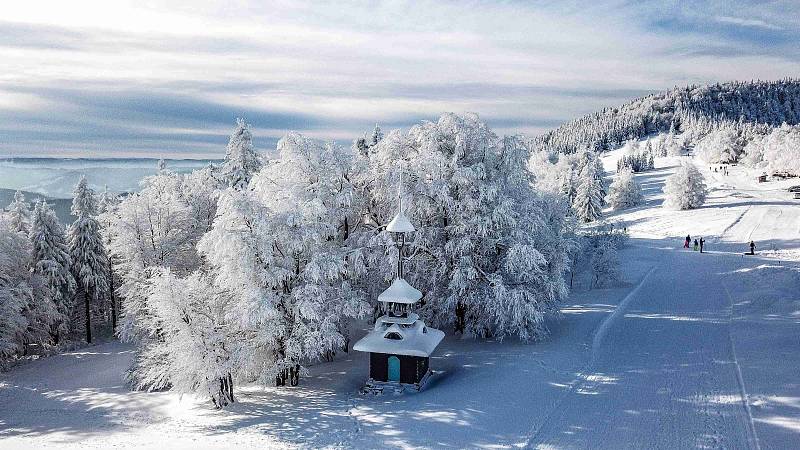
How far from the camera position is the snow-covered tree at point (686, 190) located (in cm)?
7088

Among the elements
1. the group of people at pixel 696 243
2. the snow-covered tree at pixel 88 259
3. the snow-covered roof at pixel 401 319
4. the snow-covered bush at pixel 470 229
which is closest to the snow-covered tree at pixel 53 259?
the snow-covered tree at pixel 88 259

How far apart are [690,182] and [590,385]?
5994 cm

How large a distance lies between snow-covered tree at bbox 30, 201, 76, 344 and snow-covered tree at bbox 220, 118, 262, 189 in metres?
12.7

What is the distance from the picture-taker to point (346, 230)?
28594 mm

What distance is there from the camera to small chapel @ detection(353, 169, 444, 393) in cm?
→ 2178

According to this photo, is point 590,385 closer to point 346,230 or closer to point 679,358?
point 679,358

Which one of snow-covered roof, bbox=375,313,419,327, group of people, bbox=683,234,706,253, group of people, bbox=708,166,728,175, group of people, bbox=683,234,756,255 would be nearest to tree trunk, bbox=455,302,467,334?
snow-covered roof, bbox=375,313,419,327

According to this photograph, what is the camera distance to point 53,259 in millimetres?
39406

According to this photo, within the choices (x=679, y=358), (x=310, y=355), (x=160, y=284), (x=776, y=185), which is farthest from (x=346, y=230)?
(x=776, y=185)

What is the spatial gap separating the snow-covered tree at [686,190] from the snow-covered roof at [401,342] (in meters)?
60.2

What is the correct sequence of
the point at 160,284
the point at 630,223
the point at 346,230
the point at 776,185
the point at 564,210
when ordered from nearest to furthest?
1. the point at 160,284
2. the point at 346,230
3. the point at 564,210
4. the point at 630,223
5. the point at 776,185

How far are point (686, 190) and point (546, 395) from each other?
60.7 m

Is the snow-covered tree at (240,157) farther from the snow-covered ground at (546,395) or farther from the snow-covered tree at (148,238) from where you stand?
the snow-covered ground at (546,395)

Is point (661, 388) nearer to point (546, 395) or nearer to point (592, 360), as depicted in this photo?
point (592, 360)
